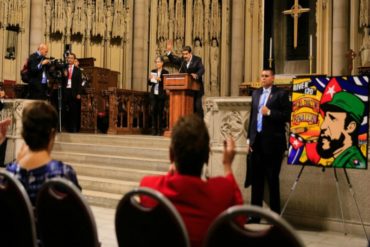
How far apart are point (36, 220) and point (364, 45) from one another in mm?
8700

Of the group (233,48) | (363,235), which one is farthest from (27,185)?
(233,48)

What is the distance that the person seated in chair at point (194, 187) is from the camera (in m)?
2.22

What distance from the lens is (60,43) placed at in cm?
1291

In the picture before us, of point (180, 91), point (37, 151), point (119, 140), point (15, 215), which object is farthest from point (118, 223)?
point (119, 140)

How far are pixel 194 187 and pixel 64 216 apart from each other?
611mm

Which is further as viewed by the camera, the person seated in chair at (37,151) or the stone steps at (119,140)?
→ the stone steps at (119,140)

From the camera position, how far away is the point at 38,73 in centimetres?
970

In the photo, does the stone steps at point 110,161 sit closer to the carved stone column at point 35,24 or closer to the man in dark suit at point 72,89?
the man in dark suit at point 72,89

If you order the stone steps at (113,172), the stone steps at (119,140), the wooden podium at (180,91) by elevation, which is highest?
the wooden podium at (180,91)

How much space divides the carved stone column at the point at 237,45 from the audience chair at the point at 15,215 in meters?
10.2

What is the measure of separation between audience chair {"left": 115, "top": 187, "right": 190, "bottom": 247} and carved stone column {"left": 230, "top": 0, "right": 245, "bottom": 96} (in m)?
10.3

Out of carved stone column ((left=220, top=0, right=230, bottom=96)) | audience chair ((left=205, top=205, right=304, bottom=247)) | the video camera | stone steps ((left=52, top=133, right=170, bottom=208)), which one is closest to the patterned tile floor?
stone steps ((left=52, top=133, right=170, bottom=208))

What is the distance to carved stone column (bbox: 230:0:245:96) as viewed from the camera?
12422 mm

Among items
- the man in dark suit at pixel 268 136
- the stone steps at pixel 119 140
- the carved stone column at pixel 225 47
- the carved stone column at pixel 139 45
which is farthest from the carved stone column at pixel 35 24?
the man in dark suit at pixel 268 136
